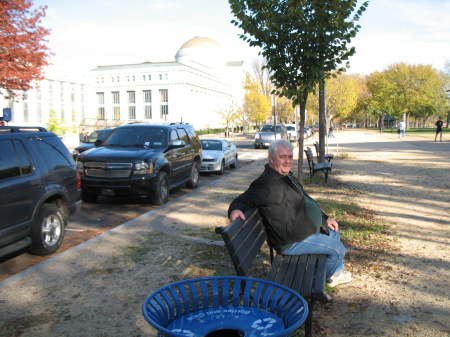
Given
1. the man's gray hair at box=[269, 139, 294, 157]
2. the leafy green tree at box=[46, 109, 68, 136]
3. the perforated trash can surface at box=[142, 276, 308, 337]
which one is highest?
the leafy green tree at box=[46, 109, 68, 136]

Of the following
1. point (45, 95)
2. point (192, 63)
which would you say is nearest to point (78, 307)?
point (45, 95)

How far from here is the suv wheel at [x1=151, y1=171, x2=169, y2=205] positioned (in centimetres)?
937

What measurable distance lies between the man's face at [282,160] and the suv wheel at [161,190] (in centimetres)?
570

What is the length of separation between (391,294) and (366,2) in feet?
21.9

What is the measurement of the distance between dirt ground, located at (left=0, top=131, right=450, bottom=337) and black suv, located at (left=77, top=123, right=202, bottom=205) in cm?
126

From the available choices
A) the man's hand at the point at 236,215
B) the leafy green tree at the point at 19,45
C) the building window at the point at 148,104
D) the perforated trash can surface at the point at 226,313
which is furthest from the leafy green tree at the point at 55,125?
the building window at the point at 148,104

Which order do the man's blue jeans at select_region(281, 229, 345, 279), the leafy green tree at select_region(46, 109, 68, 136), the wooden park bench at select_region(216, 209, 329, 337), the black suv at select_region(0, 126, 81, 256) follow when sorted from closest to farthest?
the wooden park bench at select_region(216, 209, 329, 337) < the man's blue jeans at select_region(281, 229, 345, 279) < the black suv at select_region(0, 126, 81, 256) < the leafy green tree at select_region(46, 109, 68, 136)

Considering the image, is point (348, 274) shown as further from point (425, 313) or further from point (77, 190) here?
point (77, 190)

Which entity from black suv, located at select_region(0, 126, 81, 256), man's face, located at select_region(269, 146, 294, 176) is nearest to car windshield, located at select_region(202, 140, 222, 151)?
black suv, located at select_region(0, 126, 81, 256)

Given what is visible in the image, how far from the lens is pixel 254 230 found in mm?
4066

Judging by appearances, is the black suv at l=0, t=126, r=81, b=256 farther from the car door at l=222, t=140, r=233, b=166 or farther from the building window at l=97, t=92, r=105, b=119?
the building window at l=97, t=92, r=105, b=119

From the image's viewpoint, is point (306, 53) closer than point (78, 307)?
No

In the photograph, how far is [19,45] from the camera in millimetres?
17484

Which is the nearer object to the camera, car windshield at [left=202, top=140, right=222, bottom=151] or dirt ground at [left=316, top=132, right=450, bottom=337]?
dirt ground at [left=316, top=132, right=450, bottom=337]
